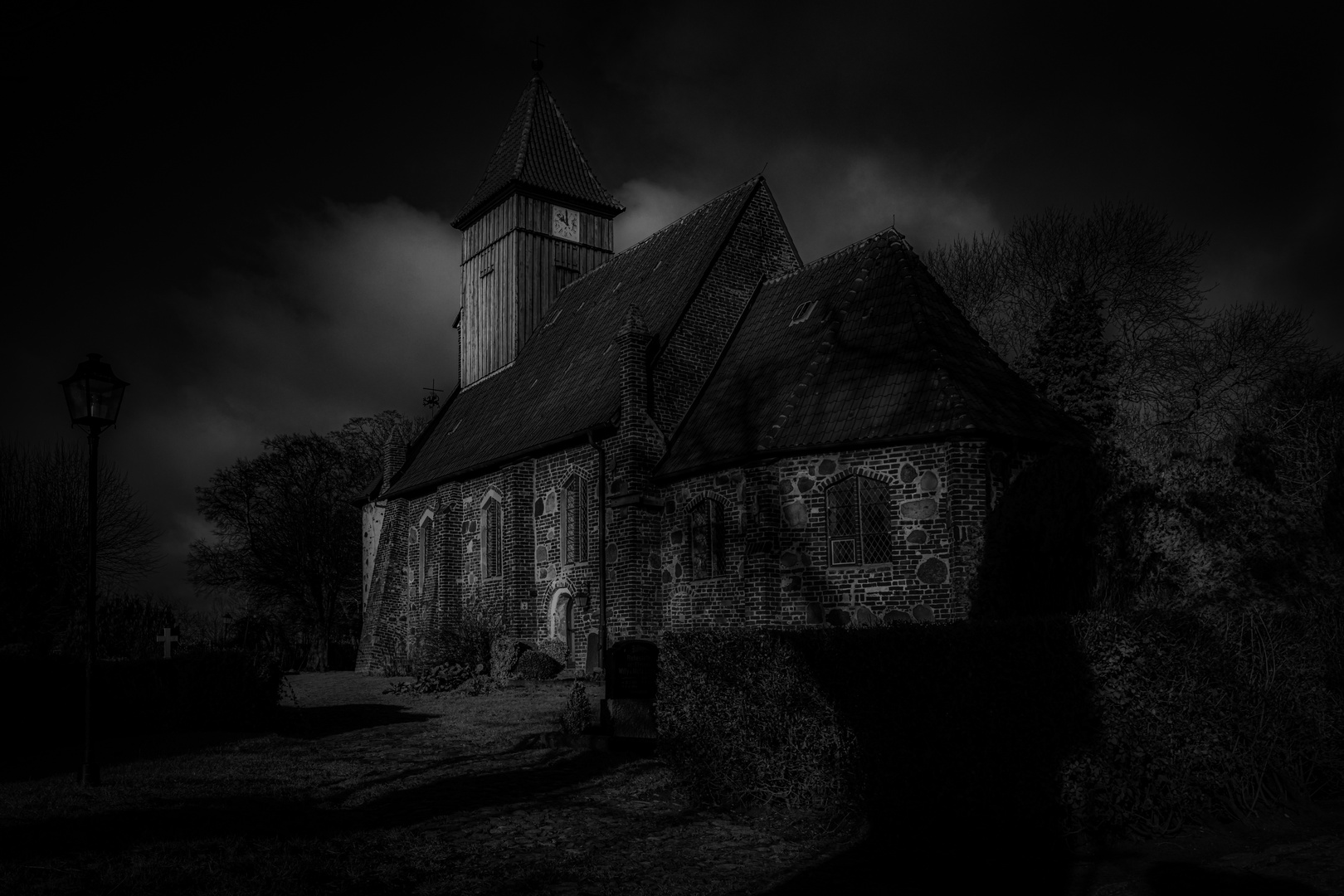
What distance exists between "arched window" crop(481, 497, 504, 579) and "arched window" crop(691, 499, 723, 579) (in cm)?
738

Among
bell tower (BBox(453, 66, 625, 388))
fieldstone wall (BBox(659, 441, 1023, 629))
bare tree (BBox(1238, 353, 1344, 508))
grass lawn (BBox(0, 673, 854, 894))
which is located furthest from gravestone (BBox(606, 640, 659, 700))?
bell tower (BBox(453, 66, 625, 388))

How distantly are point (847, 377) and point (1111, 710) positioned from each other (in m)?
12.2

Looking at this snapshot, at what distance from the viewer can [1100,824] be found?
280 inches

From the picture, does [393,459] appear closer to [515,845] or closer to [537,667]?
[537,667]

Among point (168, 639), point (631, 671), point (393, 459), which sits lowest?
point (631, 671)

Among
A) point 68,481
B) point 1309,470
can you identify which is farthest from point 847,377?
point 68,481

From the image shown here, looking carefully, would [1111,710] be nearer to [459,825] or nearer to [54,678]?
[459,825]

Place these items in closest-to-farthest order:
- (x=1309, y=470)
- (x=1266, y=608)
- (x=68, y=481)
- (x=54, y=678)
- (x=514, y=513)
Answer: (x=1266, y=608), (x=1309, y=470), (x=54, y=678), (x=514, y=513), (x=68, y=481)

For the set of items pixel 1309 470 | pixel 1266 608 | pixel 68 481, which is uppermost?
pixel 68 481

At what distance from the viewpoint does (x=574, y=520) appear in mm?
23391

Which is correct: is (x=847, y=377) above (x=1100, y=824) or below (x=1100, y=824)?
above

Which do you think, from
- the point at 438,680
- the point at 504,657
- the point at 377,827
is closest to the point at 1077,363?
the point at 504,657

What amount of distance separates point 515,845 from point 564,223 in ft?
88.0

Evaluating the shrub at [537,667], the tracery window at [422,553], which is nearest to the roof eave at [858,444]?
the shrub at [537,667]
